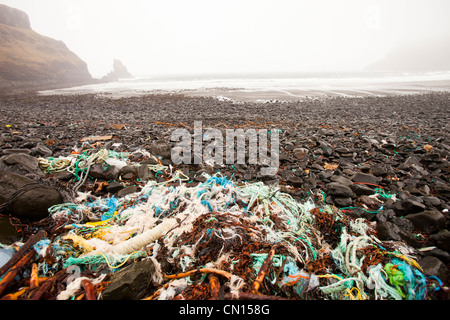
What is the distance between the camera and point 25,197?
2.17 metres

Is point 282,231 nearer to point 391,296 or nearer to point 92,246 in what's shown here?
point 391,296

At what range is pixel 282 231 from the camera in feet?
6.79

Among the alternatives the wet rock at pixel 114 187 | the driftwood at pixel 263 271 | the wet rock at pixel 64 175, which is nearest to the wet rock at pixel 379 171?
the driftwood at pixel 263 271

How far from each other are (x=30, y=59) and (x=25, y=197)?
63.2 m

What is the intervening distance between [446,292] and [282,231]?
122 centimetres

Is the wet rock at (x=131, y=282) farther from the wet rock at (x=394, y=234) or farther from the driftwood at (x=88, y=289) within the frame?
the wet rock at (x=394, y=234)

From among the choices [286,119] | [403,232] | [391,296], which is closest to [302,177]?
[403,232]

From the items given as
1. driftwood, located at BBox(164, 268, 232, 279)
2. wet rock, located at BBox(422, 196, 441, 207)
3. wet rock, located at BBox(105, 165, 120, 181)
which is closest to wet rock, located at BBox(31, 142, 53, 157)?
wet rock, located at BBox(105, 165, 120, 181)

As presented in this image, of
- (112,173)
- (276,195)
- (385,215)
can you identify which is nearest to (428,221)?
(385,215)

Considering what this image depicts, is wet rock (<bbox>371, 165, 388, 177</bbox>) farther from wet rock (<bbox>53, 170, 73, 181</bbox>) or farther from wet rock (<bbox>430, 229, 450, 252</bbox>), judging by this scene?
wet rock (<bbox>53, 170, 73, 181</bbox>)

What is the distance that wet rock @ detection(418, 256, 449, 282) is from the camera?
1.57m

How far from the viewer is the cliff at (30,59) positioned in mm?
37250

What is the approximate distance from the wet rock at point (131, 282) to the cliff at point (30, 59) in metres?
49.4

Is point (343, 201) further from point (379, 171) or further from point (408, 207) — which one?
point (379, 171)
